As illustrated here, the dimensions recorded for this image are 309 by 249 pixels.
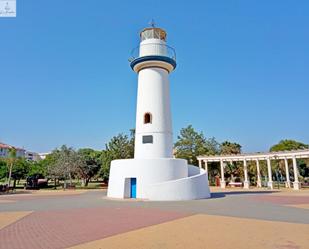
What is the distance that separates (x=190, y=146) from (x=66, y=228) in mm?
29617

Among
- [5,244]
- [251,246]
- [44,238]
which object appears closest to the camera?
[251,246]

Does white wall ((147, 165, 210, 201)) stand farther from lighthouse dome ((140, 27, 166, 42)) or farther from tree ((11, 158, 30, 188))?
tree ((11, 158, 30, 188))

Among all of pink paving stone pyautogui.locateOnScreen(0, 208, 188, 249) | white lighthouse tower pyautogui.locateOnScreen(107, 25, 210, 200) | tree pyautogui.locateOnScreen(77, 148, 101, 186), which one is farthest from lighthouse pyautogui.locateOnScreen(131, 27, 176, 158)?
tree pyautogui.locateOnScreen(77, 148, 101, 186)

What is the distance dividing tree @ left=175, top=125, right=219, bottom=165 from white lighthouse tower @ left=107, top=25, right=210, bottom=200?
15.4 m

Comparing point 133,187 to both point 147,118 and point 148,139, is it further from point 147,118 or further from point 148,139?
point 147,118

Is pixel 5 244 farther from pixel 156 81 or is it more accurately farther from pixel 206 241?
pixel 156 81

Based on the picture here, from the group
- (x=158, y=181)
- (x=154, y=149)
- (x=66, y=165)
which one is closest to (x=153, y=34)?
(x=154, y=149)

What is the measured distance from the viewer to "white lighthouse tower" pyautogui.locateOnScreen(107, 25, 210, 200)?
54.9ft

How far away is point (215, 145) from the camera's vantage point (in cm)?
3950

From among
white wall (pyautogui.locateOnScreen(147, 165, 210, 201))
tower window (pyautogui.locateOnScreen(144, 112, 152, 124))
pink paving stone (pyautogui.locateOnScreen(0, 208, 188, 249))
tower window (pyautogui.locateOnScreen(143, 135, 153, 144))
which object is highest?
tower window (pyautogui.locateOnScreen(144, 112, 152, 124))

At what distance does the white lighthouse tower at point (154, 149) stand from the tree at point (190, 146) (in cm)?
1535

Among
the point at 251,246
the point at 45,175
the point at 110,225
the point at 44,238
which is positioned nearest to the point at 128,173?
the point at 110,225

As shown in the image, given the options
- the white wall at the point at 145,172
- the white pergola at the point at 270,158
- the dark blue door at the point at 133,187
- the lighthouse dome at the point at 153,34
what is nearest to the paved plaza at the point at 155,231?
the white wall at the point at 145,172

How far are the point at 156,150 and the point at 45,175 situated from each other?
24936mm
